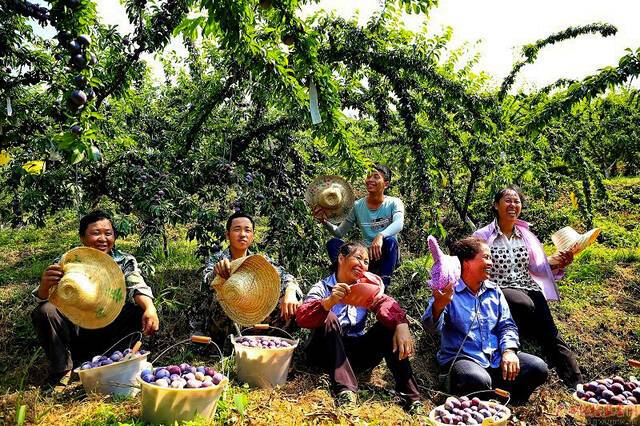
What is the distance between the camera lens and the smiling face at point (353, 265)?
362 centimetres

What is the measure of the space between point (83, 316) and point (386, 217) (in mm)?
2662

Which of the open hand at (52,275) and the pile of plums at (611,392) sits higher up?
the open hand at (52,275)

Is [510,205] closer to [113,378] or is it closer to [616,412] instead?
[616,412]

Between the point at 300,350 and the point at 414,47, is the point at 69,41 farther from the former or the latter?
the point at 414,47

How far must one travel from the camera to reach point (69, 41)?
2562 mm

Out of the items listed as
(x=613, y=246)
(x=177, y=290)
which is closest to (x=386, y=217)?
(x=177, y=290)

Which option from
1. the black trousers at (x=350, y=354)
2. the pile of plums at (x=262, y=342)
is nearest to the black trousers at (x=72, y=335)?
the pile of plums at (x=262, y=342)

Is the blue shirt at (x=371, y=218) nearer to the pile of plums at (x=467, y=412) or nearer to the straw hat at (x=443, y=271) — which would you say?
the straw hat at (x=443, y=271)

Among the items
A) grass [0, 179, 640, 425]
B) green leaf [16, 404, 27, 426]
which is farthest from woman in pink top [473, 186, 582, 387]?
green leaf [16, 404, 27, 426]

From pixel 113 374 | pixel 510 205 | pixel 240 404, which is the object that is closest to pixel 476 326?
pixel 510 205

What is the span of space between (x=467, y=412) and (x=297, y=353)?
5.42ft

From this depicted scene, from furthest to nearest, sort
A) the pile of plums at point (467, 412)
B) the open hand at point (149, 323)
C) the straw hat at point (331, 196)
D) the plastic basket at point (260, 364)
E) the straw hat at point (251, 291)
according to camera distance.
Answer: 1. the straw hat at point (331, 196)
2. the straw hat at point (251, 291)
3. the open hand at point (149, 323)
4. the plastic basket at point (260, 364)
5. the pile of plums at point (467, 412)

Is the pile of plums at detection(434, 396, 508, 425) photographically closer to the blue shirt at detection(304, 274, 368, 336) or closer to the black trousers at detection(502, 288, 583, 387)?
the blue shirt at detection(304, 274, 368, 336)

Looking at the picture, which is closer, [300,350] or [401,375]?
[401,375]
